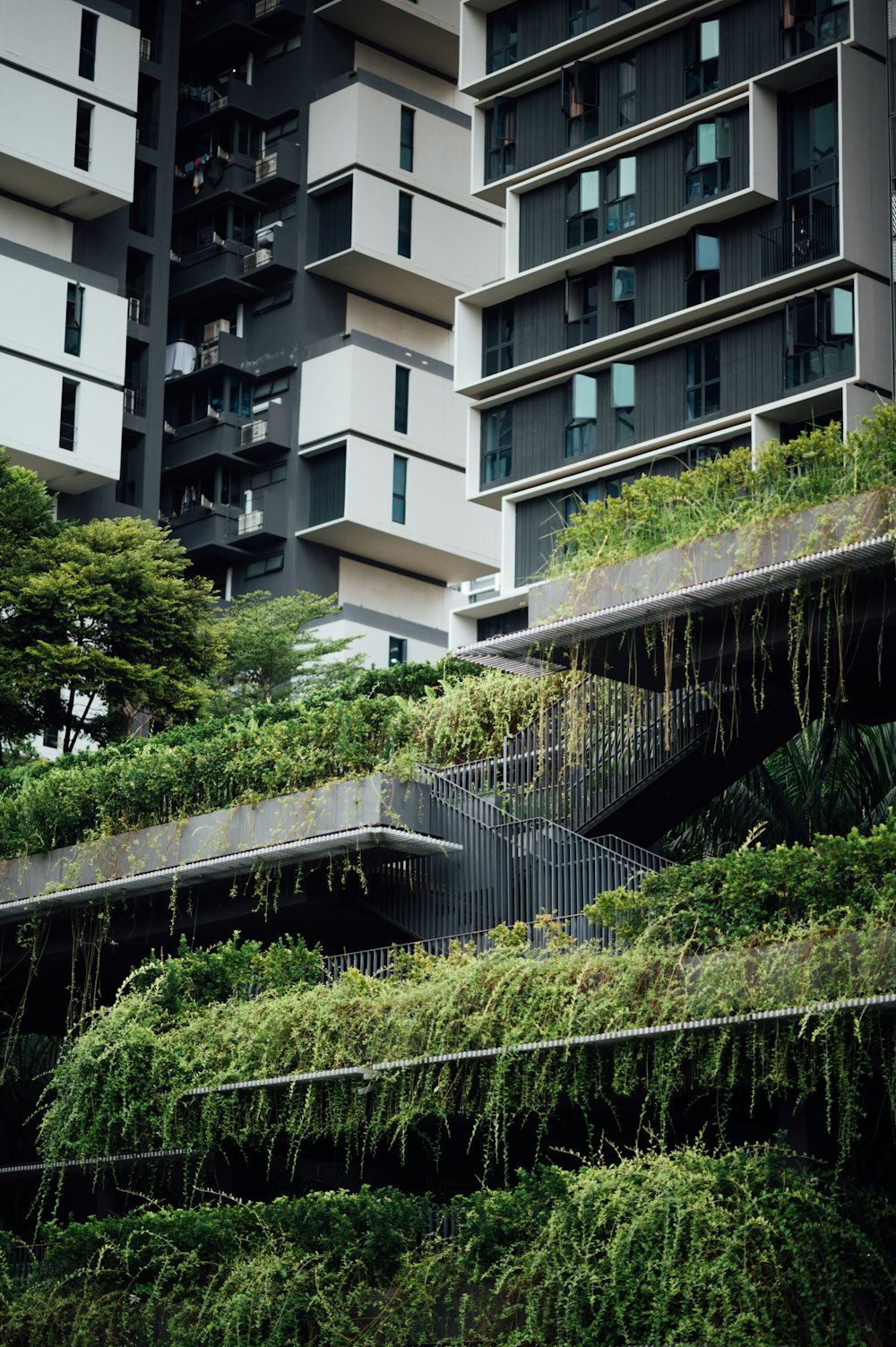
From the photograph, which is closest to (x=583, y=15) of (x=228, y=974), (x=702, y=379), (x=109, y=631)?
(x=702, y=379)

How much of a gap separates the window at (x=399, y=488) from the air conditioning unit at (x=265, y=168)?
936 centimetres

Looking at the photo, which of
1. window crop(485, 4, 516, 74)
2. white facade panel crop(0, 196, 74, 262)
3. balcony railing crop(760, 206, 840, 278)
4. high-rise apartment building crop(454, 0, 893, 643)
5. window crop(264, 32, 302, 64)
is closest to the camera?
high-rise apartment building crop(454, 0, 893, 643)

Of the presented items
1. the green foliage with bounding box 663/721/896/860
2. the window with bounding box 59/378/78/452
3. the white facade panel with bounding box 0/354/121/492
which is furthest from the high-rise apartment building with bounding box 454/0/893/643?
the window with bounding box 59/378/78/452

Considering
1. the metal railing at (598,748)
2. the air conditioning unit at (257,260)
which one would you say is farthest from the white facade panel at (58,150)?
the metal railing at (598,748)

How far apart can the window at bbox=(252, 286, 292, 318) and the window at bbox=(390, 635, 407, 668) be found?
34.0ft

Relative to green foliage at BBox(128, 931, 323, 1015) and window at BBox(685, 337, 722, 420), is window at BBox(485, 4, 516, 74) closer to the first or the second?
window at BBox(685, 337, 722, 420)

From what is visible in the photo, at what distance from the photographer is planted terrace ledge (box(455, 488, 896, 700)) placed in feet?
70.1

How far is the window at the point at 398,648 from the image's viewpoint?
56812mm

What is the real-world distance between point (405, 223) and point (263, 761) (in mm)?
33906

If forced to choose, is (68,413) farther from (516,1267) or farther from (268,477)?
(516,1267)

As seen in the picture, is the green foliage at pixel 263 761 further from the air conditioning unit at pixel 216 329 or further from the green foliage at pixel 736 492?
the air conditioning unit at pixel 216 329

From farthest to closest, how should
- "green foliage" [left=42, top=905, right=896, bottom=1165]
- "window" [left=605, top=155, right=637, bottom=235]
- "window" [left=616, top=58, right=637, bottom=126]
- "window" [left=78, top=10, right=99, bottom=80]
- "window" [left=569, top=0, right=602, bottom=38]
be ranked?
"window" [left=78, top=10, right=99, bottom=80], "window" [left=569, top=0, right=602, bottom=38], "window" [left=616, top=58, right=637, bottom=126], "window" [left=605, top=155, right=637, bottom=235], "green foliage" [left=42, top=905, right=896, bottom=1165]

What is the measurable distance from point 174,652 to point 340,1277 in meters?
23.4

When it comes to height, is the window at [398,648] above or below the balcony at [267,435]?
below
